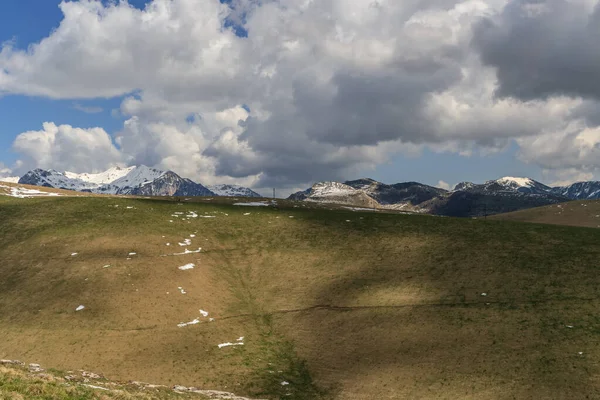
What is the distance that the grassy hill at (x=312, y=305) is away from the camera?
160ft

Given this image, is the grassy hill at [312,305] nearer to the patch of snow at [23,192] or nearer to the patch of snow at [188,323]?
the patch of snow at [188,323]

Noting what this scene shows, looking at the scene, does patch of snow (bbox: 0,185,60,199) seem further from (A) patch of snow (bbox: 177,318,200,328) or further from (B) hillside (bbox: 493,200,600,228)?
(B) hillside (bbox: 493,200,600,228)

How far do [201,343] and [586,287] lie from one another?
52.7 metres

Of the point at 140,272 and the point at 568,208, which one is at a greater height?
the point at 568,208

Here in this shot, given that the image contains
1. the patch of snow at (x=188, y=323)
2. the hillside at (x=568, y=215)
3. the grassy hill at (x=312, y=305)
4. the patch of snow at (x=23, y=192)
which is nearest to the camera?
the grassy hill at (x=312, y=305)

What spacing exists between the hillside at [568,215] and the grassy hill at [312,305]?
230ft

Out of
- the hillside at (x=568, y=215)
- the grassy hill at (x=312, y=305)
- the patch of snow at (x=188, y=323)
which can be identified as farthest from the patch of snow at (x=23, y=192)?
the hillside at (x=568, y=215)

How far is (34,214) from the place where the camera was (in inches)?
3895

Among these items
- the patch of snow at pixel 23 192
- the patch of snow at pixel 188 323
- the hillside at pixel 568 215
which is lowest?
the patch of snow at pixel 188 323

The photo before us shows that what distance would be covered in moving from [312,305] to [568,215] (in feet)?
420

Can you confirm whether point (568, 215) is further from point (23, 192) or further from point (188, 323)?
point (23, 192)

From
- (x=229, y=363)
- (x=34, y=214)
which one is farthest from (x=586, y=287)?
(x=34, y=214)

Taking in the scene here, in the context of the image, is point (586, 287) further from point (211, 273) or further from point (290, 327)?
point (211, 273)

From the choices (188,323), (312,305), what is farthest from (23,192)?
(312,305)
